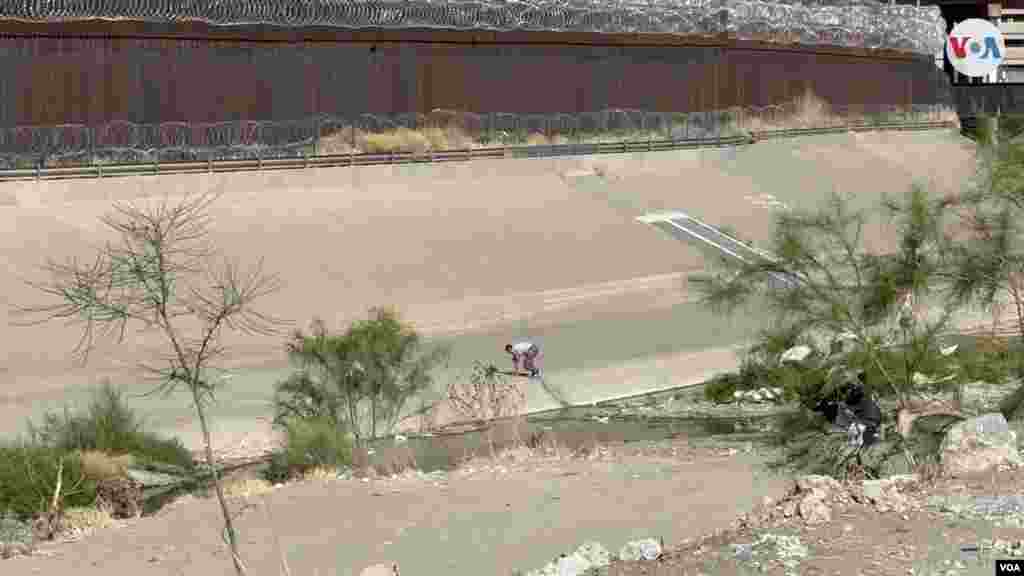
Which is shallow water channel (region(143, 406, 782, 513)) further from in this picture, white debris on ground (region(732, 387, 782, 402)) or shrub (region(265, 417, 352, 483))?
white debris on ground (region(732, 387, 782, 402))

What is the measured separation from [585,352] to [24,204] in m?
11.7

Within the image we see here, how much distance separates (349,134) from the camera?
153 ft

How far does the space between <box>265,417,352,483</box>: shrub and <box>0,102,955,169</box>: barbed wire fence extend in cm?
1772

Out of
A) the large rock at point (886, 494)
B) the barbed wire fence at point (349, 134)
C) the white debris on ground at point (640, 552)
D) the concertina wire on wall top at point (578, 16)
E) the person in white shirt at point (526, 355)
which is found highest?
the concertina wire on wall top at point (578, 16)

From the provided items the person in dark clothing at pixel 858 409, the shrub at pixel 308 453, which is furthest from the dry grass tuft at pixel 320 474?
the person in dark clothing at pixel 858 409

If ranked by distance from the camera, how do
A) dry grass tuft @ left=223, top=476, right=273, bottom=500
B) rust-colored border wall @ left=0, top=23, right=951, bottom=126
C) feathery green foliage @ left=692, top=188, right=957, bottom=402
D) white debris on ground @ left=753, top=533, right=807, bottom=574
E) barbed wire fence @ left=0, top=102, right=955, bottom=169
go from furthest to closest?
rust-colored border wall @ left=0, top=23, right=951, bottom=126
barbed wire fence @ left=0, top=102, right=955, bottom=169
feathery green foliage @ left=692, top=188, right=957, bottom=402
dry grass tuft @ left=223, top=476, right=273, bottom=500
white debris on ground @ left=753, top=533, right=807, bottom=574

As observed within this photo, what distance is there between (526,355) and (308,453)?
8.83m

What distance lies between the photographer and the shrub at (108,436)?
23156 mm

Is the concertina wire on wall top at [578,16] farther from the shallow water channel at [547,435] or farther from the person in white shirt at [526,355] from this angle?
the shallow water channel at [547,435]

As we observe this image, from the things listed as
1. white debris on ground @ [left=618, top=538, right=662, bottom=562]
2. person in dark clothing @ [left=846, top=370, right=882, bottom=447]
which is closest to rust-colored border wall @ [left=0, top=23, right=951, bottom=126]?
person in dark clothing @ [left=846, top=370, right=882, bottom=447]

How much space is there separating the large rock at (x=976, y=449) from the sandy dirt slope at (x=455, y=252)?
13.4 metres

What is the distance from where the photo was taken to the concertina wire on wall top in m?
42.8

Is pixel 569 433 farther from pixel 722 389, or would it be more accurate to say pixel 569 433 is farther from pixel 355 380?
pixel 722 389

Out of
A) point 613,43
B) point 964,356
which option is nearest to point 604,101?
point 613,43
